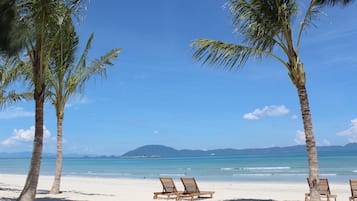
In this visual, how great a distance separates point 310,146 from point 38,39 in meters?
5.46

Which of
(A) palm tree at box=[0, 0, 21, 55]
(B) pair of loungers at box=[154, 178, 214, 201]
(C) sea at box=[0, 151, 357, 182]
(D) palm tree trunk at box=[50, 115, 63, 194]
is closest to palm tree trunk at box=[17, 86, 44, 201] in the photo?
(A) palm tree at box=[0, 0, 21, 55]

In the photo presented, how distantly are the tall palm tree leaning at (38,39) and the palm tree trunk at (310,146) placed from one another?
4815 mm

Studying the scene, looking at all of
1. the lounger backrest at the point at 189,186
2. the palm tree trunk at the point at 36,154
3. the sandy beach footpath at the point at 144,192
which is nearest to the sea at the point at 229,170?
the sandy beach footpath at the point at 144,192

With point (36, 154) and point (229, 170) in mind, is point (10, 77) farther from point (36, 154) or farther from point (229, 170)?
point (229, 170)

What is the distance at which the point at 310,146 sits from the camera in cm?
775

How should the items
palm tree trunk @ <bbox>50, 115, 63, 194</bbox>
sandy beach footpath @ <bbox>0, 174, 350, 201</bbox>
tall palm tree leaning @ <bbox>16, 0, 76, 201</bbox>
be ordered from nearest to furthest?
tall palm tree leaning @ <bbox>16, 0, 76, 201</bbox>, sandy beach footpath @ <bbox>0, 174, 350, 201</bbox>, palm tree trunk @ <bbox>50, 115, 63, 194</bbox>

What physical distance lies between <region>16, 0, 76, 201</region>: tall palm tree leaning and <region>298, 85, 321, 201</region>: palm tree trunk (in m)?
4.82

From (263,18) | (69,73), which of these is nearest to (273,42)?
(263,18)

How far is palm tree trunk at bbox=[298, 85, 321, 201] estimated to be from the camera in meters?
7.77

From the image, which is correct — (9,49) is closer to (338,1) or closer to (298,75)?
(298,75)

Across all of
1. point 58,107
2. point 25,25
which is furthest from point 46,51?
point 58,107

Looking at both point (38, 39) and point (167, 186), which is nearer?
point (38, 39)

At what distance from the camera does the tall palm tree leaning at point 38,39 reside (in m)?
7.51

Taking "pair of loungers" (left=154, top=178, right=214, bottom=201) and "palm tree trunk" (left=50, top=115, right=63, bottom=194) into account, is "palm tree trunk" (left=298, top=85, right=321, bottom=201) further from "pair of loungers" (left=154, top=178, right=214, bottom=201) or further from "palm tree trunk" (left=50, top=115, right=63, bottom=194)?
"palm tree trunk" (left=50, top=115, right=63, bottom=194)
